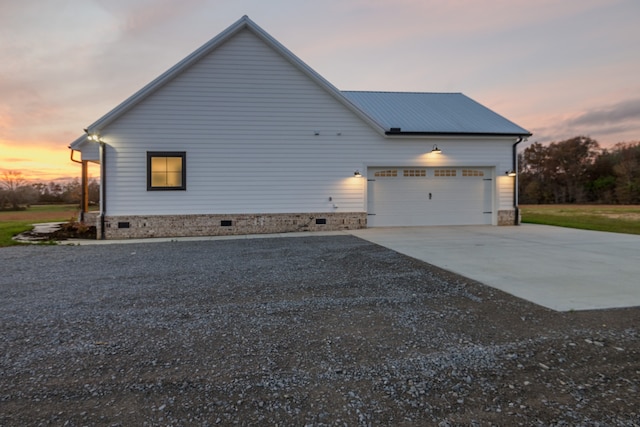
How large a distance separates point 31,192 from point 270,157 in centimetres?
2513

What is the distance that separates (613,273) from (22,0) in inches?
663

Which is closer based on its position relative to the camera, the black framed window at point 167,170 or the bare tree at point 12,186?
the black framed window at point 167,170

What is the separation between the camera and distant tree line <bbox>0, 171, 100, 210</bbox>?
23359 mm

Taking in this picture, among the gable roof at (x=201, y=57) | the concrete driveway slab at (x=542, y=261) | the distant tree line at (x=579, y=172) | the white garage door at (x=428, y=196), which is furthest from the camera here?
the distant tree line at (x=579, y=172)

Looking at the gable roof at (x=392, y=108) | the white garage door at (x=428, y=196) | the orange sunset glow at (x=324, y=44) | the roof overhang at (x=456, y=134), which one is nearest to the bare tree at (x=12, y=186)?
the orange sunset glow at (x=324, y=44)

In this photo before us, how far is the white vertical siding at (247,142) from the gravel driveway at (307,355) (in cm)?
623

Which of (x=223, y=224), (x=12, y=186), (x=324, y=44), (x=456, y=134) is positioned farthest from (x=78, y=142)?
(x=12, y=186)

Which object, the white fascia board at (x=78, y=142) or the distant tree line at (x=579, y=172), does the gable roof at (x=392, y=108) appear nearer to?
the white fascia board at (x=78, y=142)

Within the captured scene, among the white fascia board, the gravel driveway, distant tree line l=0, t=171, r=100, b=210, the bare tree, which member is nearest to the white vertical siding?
the white fascia board

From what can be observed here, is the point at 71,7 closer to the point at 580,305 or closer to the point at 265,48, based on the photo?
the point at 265,48

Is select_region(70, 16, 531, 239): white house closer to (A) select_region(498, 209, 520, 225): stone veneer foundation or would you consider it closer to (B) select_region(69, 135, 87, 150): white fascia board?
(A) select_region(498, 209, 520, 225): stone veneer foundation

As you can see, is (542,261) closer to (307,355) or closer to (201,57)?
(307,355)

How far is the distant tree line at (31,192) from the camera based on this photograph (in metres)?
23.4

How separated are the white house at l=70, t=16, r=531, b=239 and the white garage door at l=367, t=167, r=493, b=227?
0.04 metres
